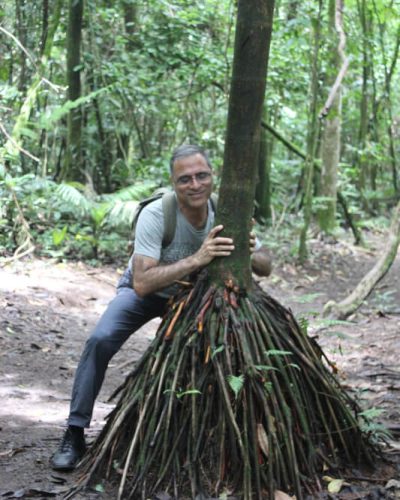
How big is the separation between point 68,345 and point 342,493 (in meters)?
4.19

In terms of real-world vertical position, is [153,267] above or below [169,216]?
below

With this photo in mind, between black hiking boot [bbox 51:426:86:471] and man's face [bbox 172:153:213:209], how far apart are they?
1.40 metres

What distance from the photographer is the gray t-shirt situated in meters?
3.77

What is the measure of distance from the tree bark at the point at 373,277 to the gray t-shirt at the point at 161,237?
3445 mm

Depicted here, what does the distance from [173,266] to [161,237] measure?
0.84ft

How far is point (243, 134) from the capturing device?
3545 mm

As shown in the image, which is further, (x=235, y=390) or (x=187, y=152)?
(x=187, y=152)

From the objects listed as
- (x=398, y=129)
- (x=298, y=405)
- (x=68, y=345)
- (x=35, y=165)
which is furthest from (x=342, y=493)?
(x=398, y=129)

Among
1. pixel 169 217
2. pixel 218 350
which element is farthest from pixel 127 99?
pixel 218 350

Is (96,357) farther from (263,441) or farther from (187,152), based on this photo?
(187,152)

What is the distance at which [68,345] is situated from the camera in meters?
7.00

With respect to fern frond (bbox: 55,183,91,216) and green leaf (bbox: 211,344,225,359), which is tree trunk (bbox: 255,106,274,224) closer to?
fern frond (bbox: 55,183,91,216)

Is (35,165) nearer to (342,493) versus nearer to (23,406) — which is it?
(23,406)

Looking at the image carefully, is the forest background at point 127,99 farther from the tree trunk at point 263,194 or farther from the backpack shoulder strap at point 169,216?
the backpack shoulder strap at point 169,216
